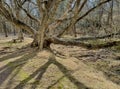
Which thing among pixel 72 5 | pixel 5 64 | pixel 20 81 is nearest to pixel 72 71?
pixel 20 81

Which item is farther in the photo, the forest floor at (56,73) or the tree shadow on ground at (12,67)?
the tree shadow on ground at (12,67)

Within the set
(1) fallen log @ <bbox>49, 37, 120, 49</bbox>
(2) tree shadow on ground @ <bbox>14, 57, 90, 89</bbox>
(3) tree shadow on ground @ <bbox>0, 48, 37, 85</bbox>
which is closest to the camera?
(2) tree shadow on ground @ <bbox>14, 57, 90, 89</bbox>

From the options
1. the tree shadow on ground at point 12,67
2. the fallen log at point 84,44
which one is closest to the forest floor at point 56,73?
the tree shadow on ground at point 12,67

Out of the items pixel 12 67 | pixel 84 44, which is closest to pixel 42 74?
pixel 12 67

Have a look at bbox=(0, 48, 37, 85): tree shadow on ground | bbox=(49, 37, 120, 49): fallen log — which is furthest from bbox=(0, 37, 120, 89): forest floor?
bbox=(49, 37, 120, 49): fallen log

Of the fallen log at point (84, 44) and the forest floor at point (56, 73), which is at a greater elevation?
the fallen log at point (84, 44)

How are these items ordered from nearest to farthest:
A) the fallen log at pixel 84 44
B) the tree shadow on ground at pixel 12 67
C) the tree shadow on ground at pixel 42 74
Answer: the tree shadow on ground at pixel 42 74 < the tree shadow on ground at pixel 12 67 < the fallen log at pixel 84 44

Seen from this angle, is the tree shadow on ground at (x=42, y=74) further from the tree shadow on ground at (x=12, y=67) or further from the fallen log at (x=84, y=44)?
the fallen log at (x=84, y=44)

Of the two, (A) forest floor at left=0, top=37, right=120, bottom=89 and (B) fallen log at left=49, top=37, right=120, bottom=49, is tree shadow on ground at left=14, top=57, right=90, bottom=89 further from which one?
(B) fallen log at left=49, top=37, right=120, bottom=49

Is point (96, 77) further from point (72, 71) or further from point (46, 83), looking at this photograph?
point (46, 83)

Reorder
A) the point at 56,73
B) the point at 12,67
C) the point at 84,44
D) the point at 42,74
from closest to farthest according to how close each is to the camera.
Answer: the point at 42,74
the point at 56,73
the point at 12,67
the point at 84,44

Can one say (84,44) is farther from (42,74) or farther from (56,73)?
(42,74)

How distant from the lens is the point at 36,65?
8289mm

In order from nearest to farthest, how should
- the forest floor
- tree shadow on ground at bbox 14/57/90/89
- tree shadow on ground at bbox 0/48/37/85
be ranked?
tree shadow on ground at bbox 14/57/90/89
the forest floor
tree shadow on ground at bbox 0/48/37/85
